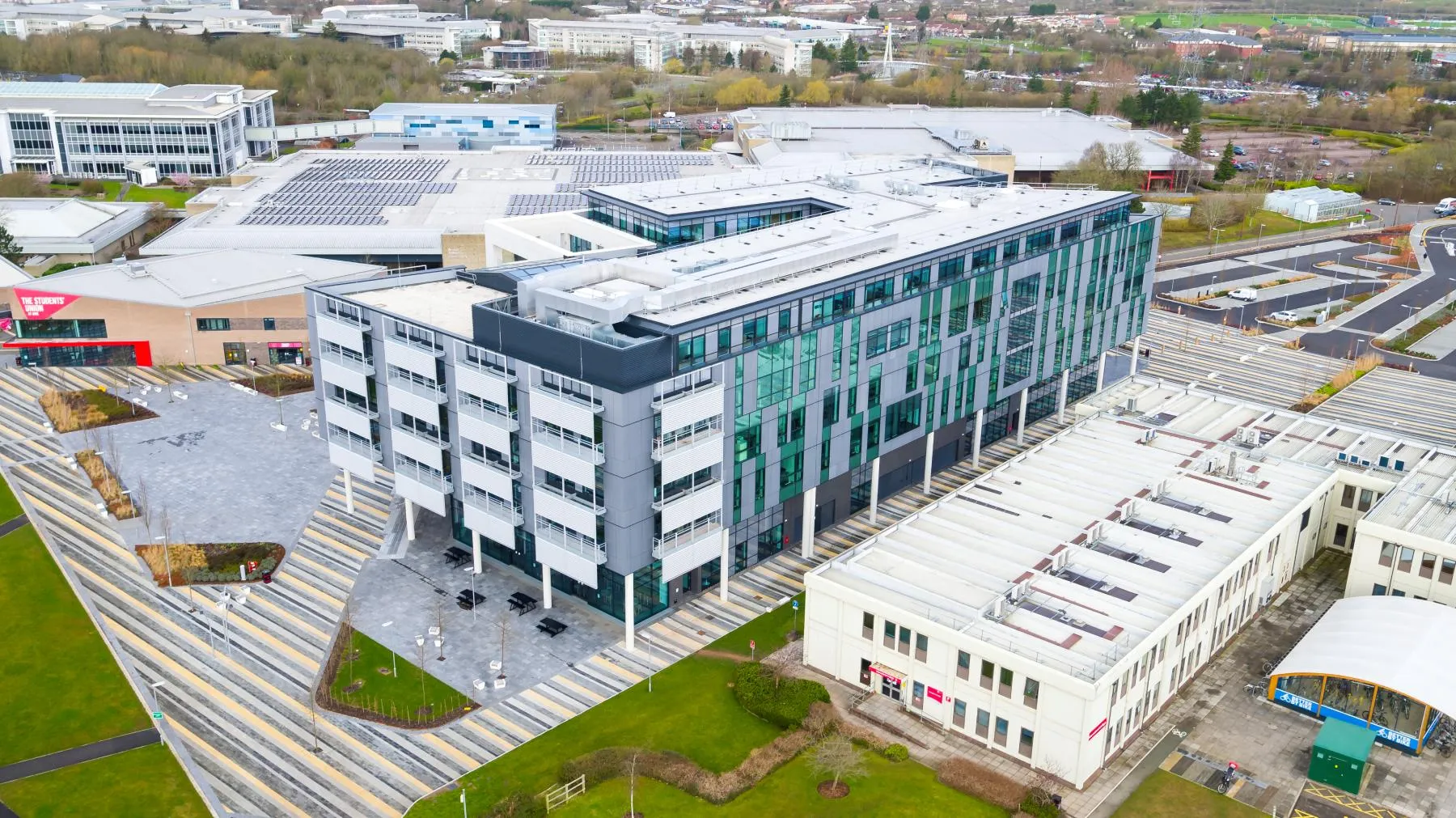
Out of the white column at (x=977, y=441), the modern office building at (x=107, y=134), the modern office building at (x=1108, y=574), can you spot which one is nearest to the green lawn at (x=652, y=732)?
the modern office building at (x=1108, y=574)

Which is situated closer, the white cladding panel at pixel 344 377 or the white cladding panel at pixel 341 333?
the white cladding panel at pixel 341 333

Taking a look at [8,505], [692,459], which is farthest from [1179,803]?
[8,505]

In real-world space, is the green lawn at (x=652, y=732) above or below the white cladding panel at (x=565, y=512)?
below

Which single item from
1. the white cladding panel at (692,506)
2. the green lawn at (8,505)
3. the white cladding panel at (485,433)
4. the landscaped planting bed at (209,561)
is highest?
the white cladding panel at (485,433)

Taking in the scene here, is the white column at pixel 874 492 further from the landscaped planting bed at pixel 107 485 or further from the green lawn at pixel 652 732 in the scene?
the landscaped planting bed at pixel 107 485

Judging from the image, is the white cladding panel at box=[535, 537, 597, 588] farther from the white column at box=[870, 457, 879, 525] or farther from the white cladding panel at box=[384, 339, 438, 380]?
the white column at box=[870, 457, 879, 525]

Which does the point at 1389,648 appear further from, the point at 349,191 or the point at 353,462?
the point at 349,191

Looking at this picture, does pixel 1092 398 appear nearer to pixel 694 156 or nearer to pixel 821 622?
pixel 821 622
